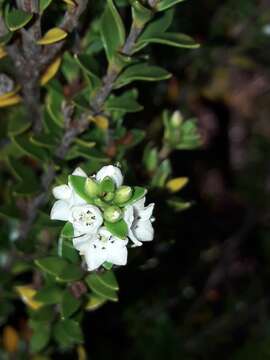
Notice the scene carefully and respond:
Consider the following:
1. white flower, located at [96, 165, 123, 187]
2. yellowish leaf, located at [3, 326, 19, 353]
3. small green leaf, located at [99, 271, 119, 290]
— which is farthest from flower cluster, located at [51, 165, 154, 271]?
yellowish leaf, located at [3, 326, 19, 353]

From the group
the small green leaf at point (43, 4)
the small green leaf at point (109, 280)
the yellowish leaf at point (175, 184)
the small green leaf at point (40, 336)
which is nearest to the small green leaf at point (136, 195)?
the small green leaf at point (109, 280)

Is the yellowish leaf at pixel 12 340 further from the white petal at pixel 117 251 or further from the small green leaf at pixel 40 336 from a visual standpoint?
the white petal at pixel 117 251

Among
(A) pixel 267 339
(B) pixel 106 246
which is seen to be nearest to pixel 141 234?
(B) pixel 106 246

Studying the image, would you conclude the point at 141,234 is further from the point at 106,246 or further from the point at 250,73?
the point at 250,73

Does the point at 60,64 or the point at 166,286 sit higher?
the point at 60,64

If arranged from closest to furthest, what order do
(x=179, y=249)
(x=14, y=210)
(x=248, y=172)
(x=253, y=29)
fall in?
1. (x=14, y=210)
2. (x=253, y=29)
3. (x=179, y=249)
4. (x=248, y=172)

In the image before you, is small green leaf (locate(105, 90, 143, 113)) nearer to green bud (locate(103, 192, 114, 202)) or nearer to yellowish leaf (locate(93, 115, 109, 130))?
yellowish leaf (locate(93, 115, 109, 130))
